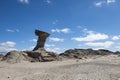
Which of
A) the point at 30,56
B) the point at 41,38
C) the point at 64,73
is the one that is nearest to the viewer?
the point at 64,73

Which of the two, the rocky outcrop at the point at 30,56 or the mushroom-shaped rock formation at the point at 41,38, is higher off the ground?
the mushroom-shaped rock formation at the point at 41,38

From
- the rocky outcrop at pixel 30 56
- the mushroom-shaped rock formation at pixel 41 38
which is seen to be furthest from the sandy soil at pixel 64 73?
the mushroom-shaped rock formation at pixel 41 38

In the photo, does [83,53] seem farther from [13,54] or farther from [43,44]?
[13,54]

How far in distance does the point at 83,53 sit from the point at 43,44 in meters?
11.0

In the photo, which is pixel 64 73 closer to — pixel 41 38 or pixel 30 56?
pixel 30 56

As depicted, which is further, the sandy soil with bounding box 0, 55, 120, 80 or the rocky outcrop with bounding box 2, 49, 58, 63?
the rocky outcrop with bounding box 2, 49, 58, 63

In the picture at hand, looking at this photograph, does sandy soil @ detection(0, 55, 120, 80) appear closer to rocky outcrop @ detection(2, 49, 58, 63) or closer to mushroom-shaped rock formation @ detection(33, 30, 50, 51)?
rocky outcrop @ detection(2, 49, 58, 63)

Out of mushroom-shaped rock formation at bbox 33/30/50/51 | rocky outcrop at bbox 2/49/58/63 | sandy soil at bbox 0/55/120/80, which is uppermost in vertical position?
mushroom-shaped rock formation at bbox 33/30/50/51

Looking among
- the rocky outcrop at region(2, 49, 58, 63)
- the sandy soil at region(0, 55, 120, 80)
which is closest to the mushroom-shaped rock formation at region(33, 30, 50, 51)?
the rocky outcrop at region(2, 49, 58, 63)

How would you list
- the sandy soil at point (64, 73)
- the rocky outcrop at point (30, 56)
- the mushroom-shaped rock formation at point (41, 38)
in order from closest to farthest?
the sandy soil at point (64, 73), the rocky outcrop at point (30, 56), the mushroom-shaped rock formation at point (41, 38)

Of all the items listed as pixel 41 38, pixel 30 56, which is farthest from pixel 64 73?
pixel 41 38

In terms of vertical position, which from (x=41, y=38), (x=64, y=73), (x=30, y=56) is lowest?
(x=64, y=73)

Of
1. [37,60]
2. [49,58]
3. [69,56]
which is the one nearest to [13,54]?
[37,60]

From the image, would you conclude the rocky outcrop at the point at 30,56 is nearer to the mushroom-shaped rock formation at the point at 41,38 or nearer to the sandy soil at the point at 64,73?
the mushroom-shaped rock formation at the point at 41,38
